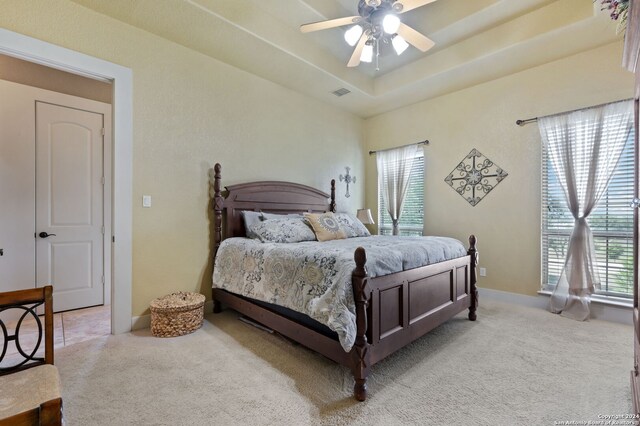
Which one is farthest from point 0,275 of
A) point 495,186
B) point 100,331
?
point 495,186

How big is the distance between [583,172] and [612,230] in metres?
0.67

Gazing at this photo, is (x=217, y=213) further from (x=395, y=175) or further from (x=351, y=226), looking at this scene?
(x=395, y=175)

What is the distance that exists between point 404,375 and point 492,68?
364 centimetres

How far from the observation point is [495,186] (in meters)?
3.81

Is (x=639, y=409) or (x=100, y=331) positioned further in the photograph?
(x=100, y=331)

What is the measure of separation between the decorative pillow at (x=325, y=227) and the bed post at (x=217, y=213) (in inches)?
39.8

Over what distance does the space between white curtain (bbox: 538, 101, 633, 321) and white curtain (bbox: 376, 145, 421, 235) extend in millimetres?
1862

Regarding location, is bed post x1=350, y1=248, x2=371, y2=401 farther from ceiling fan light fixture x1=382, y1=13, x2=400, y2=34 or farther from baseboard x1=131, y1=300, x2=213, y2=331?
baseboard x1=131, y1=300, x2=213, y2=331

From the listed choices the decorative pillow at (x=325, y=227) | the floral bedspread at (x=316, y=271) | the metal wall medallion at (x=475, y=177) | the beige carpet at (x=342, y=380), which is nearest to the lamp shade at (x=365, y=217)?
the decorative pillow at (x=325, y=227)

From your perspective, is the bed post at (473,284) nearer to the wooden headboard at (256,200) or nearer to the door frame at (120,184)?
the wooden headboard at (256,200)

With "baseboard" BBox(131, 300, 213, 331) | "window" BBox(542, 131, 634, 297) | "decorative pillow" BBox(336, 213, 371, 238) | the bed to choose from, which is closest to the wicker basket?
"baseboard" BBox(131, 300, 213, 331)

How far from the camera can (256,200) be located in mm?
3682

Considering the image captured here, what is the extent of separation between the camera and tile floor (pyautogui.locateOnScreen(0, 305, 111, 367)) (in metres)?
2.41

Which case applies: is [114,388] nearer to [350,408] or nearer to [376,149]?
[350,408]
